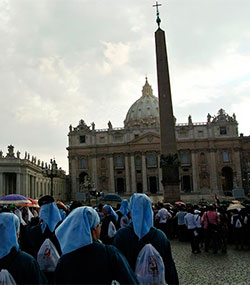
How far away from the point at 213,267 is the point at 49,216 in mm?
5409

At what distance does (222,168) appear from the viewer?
65500mm

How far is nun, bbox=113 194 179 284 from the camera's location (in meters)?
3.14

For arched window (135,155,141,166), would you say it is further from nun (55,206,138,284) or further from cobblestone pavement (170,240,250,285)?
nun (55,206,138,284)

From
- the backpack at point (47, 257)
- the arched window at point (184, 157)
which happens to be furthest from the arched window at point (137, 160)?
the backpack at point (47, 257)

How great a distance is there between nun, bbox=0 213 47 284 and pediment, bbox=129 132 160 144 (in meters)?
63.2

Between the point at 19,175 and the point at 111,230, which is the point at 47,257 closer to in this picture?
the point at 111,230

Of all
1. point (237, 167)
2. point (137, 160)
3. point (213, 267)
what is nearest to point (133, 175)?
point (137, 160)

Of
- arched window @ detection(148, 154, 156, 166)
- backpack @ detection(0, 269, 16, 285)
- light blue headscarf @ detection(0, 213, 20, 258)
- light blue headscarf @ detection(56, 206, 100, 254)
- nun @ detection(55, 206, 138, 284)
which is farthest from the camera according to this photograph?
arched window @ detection(148, 154, 156, 166)

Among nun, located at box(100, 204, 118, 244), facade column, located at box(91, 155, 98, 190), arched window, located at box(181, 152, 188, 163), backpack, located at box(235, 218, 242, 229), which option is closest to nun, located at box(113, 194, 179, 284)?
nun, located at box(100, 204, 118, 244)

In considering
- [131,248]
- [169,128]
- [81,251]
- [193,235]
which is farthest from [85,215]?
[169,128]

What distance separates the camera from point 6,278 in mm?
2471

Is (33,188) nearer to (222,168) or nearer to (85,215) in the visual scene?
(222,168)

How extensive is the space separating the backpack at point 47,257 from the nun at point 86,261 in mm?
1917

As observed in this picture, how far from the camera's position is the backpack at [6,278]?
246cm
